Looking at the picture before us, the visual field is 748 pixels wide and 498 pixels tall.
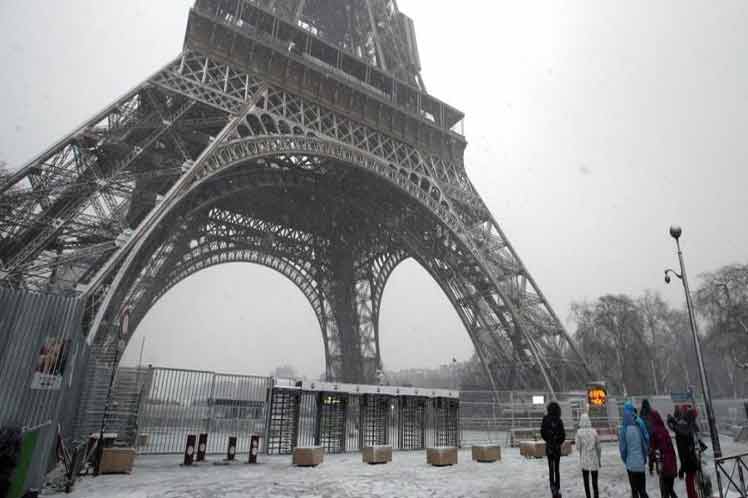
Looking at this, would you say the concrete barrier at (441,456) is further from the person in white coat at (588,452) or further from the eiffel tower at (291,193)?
the eiffel tower at (291,193)

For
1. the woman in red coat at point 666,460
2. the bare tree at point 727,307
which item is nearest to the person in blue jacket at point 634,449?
the woman in red coat at point 666,460

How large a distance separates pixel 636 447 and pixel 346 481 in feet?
19.1

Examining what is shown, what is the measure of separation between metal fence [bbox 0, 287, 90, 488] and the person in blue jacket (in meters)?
8.24

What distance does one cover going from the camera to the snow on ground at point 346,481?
26.4ft

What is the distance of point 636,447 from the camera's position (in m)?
6.20

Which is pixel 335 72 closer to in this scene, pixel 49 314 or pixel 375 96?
pixel 375 96

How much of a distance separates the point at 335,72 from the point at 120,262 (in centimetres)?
1728

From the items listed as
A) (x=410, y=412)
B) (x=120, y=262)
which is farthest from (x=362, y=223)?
(x=120, y=262)

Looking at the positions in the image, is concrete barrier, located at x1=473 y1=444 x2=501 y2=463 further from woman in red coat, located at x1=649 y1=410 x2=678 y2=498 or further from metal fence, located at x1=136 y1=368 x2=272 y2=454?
woman in red coat, located at x1=649 y1=410 x2=678 y2=498

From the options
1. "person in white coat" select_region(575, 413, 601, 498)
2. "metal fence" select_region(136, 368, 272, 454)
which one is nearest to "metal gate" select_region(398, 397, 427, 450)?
"metal fence" select_region(136, 368, 272, 454)

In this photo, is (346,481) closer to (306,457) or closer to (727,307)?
(306,457)

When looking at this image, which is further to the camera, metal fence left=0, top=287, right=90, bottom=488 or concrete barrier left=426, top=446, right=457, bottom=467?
concrete barrier left=426, top=446, right=457, bottom=467

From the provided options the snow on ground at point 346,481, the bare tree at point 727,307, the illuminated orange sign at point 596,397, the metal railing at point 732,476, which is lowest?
the snow on ground at point 346,481

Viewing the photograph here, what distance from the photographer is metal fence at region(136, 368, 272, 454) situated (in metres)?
13.5
